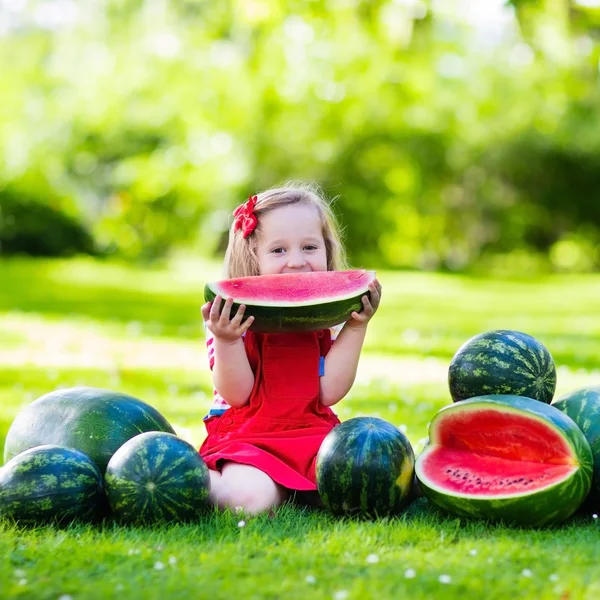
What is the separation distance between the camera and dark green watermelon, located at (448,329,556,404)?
4332 mm

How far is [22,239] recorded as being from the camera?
23.9 metres

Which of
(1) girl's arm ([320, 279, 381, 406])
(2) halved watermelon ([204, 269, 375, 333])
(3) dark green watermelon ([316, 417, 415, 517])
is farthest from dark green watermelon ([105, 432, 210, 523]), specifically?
(1) girl's arm ([320, 279, 381, 406])

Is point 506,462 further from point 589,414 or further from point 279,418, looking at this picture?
point 279,418

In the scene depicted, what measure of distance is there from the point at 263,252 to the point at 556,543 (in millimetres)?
2095

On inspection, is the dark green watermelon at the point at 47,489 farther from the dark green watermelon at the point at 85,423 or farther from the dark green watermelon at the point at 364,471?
the dark green watermelon at the point at 364,471

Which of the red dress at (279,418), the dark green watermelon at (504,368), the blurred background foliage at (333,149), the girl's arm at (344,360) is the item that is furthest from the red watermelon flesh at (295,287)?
the blurred background foliage at (333,149)

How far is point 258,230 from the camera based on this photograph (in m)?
4.78

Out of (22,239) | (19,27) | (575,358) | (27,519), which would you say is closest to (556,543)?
(27,519)

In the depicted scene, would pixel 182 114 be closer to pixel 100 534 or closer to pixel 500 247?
pixel 500 247

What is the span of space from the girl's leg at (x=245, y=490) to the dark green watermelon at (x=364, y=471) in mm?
272

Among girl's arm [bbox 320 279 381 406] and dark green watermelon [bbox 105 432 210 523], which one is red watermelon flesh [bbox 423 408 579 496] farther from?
dark green watermelon [bbox 105 432 210 523]

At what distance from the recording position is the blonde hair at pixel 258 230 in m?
4.79

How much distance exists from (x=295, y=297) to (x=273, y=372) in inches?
17.6

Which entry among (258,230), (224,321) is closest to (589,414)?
(224,321)
